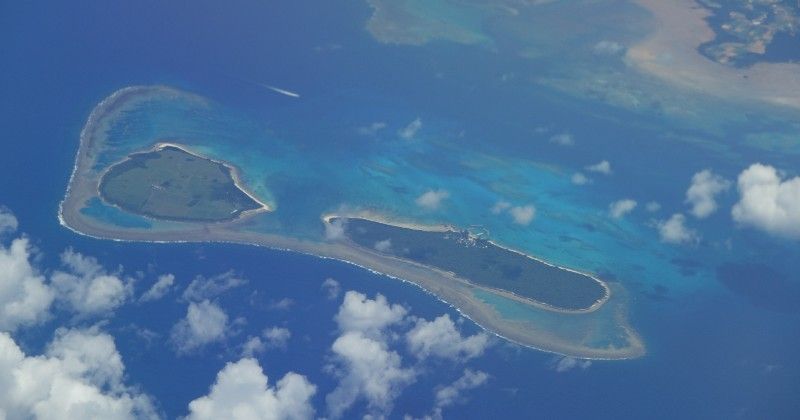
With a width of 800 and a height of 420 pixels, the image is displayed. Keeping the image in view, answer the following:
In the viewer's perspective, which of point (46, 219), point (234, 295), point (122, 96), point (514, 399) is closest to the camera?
point (514, 399)

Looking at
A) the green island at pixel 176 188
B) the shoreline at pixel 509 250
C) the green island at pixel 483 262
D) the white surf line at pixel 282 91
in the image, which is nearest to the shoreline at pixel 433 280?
the shoreline at pixel 509 250

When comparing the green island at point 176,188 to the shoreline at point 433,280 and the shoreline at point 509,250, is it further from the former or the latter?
the shoreline at point 509,250

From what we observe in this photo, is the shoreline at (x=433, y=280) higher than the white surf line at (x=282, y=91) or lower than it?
lower

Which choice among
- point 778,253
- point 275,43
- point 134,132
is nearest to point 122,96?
point 134,132

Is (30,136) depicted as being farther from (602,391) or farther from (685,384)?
(685,384)

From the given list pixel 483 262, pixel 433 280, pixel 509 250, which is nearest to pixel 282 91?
pixel 433 280

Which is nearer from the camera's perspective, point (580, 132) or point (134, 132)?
point (134, 132)
